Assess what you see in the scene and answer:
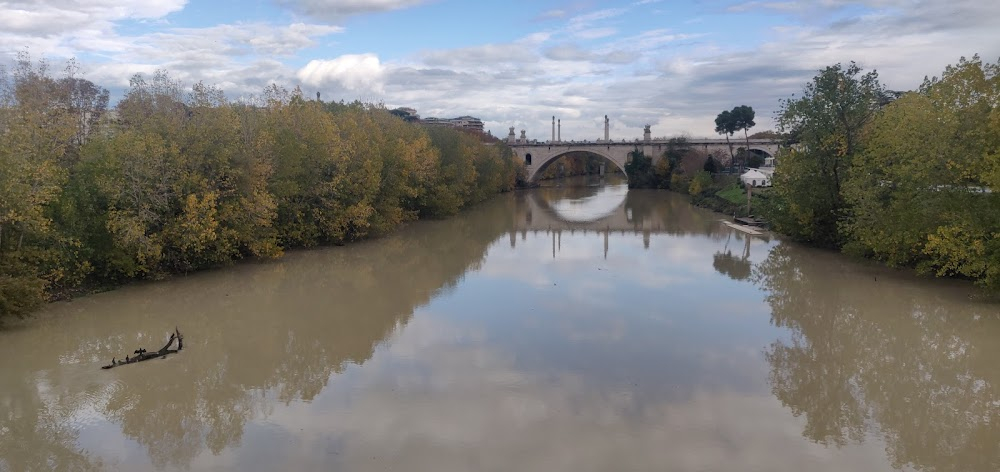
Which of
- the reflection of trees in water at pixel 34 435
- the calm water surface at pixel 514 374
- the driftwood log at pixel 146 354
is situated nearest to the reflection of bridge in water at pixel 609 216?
the calm water surface at pixel 514 374

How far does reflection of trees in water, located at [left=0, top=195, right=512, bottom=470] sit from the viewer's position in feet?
37.6

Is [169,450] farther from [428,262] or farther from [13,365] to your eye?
[428,262]

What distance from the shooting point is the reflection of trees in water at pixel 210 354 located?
11.5 metres

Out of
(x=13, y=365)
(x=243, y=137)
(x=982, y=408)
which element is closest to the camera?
(x=982, y=408)

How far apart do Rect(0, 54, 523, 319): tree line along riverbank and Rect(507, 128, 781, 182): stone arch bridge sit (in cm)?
5133

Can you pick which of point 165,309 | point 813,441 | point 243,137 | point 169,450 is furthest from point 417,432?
point 243,137

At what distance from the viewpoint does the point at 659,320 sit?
721 inches

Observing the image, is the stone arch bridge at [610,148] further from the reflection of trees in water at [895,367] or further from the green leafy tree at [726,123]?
the reflection of trees in water at [895,367]

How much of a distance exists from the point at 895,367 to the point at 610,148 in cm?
7148

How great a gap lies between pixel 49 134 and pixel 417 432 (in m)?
16.0

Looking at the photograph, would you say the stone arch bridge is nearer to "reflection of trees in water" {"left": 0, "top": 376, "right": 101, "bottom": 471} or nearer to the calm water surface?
the calm water surface

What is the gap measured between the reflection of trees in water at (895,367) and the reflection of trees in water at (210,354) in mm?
9933

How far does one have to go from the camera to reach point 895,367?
14.7 meters

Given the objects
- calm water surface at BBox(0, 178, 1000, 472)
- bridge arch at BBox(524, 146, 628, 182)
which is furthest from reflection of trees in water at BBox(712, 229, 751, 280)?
bridge arch at BBox(524, 146, 628, 182)
